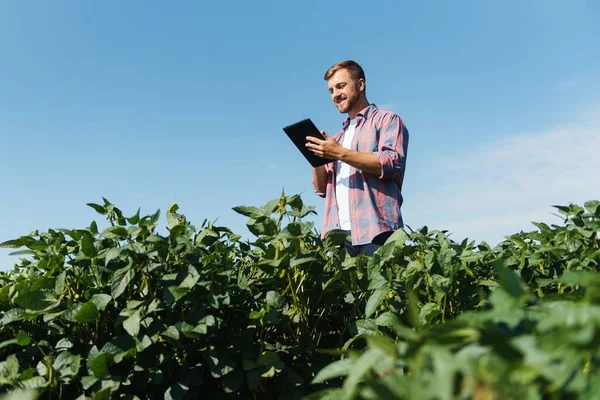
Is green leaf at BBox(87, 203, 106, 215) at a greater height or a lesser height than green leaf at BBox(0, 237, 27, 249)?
greater

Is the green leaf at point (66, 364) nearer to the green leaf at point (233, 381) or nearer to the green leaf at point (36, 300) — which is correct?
the green leaf at point (36, 300)

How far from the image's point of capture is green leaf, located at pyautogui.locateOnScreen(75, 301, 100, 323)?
85.4 inches

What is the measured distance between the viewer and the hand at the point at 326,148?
11.9ft

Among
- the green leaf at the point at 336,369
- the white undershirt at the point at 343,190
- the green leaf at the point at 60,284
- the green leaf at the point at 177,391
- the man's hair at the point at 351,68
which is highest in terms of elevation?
the man's hair at the point at 351,68

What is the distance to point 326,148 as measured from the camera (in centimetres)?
365

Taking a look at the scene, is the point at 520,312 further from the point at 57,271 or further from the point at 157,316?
the point at 57,271

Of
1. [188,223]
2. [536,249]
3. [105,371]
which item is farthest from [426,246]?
[105,371]

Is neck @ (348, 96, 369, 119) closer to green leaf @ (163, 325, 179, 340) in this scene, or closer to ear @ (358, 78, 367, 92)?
ear @ (358, 78, 367, 92)

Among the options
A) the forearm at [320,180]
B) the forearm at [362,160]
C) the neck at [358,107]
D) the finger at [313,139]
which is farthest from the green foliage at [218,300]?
the neck at [358,107]

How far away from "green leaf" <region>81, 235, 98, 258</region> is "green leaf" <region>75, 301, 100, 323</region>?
0.68 ft

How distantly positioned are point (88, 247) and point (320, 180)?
2122mm

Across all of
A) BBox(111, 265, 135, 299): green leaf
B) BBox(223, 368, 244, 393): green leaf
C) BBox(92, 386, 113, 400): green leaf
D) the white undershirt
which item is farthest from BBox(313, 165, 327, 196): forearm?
BBox(92, 386, 113, 400): green leaf

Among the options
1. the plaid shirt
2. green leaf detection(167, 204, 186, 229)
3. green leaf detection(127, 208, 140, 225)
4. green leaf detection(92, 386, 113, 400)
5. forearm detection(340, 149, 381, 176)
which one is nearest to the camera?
green leaf detection(92, 386, 113, 400)

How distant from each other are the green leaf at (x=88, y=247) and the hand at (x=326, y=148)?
164 centimetres
